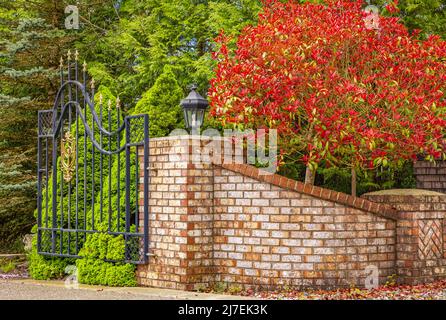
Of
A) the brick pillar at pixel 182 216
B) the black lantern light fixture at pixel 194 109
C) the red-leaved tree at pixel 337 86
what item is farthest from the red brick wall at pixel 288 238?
the red-leaved tree at pixel 337 86

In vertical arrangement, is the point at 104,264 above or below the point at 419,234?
below

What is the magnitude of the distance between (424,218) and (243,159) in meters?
2.35

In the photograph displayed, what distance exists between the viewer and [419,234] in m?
9.42

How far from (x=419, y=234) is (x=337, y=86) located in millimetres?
2351

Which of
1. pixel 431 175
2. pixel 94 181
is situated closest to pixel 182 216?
pixel 94 181

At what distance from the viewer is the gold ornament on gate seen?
36.0 ft

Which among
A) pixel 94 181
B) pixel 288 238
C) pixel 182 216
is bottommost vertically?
pixel 288 238

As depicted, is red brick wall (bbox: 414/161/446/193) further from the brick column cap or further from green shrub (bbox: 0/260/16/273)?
green shrub (bbox: 0/260/16/273)

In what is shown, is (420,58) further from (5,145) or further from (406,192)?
(5,145)

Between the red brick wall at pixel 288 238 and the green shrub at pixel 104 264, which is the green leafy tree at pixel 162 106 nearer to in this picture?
the green shrub at pixel 104 264

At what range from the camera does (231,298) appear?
325 inches

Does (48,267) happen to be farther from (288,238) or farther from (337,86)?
(337,86)

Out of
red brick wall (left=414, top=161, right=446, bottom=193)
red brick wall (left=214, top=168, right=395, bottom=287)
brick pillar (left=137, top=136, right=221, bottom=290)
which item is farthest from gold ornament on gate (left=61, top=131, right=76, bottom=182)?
red brick wall (left=414, top=161, right=446, bottom=193)

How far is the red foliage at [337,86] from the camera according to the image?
1062cm
